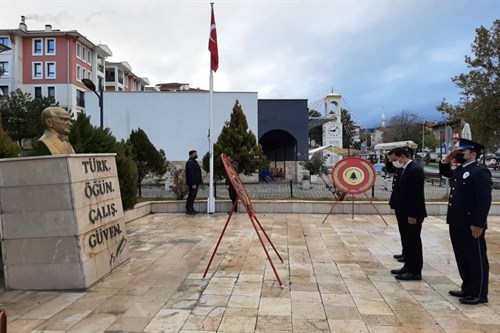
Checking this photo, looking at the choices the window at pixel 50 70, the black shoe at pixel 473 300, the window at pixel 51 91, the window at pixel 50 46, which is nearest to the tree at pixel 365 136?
the window at pixel 51 91

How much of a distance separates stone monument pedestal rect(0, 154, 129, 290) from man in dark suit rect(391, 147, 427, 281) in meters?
4.22

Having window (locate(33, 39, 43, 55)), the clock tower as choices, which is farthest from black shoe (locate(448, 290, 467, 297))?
window (locate(33, 39, 43, 55))

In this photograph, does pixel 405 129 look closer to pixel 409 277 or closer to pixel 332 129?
pixel 332 129

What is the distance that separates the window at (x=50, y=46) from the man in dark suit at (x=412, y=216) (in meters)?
53.5

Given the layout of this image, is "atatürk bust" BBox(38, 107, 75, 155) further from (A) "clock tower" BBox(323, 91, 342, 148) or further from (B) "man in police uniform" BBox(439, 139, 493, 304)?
(A) "clock tower" BBox(323, 91, 342, 148)

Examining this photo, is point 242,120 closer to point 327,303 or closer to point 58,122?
point 58,122

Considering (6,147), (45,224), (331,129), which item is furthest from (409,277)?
(331,129)

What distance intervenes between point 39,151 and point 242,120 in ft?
36.8

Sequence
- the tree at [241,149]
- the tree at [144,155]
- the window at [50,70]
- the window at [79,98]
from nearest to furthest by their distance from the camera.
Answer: the tree at [144,155] < the tree at [241,149] < the window at [50,70] < the window at [79,98]

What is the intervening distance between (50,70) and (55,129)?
51.4 meters

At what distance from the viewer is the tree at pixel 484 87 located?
75.8ft

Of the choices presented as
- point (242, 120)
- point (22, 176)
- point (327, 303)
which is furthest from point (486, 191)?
point (242, 120)

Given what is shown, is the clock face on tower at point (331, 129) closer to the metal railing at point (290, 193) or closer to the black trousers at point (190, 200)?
the metal railing at point (290, 193)

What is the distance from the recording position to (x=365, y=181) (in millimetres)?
11203
